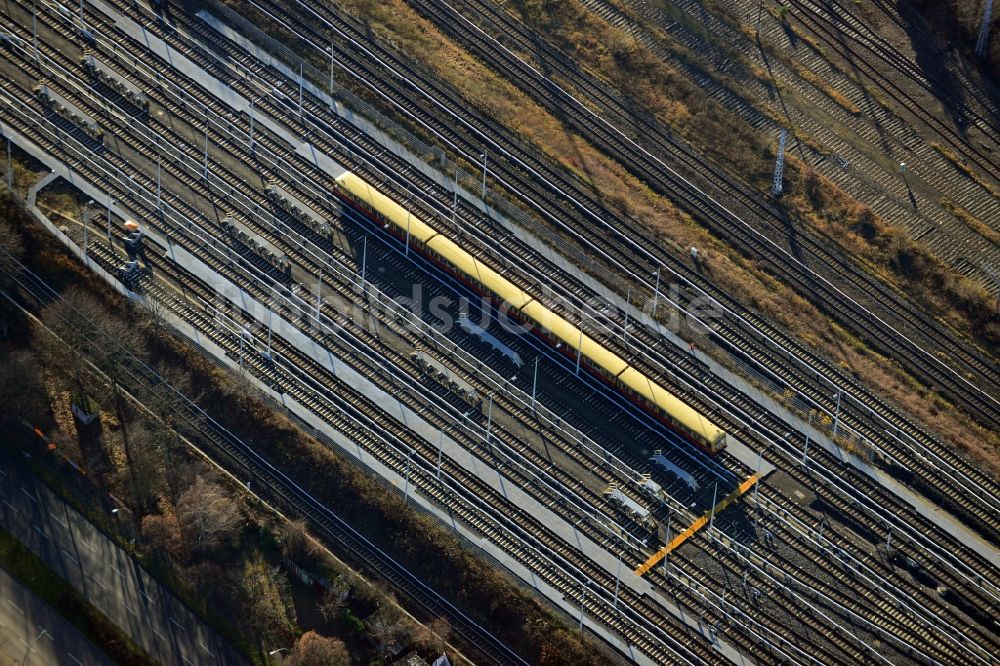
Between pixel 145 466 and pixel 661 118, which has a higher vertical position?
pixel 661 118

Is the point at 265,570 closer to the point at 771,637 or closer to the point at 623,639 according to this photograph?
the point at 623,639

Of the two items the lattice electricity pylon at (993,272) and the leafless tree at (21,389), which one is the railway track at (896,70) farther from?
the leafless tree at (21,389)

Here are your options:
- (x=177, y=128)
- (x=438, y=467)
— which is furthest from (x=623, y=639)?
(x=177, y=128)

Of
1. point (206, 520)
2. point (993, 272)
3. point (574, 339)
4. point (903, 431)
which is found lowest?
point (206, 520)

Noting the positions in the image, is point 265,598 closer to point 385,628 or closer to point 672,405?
point 385,628

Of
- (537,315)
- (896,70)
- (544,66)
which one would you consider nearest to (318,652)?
(537,315)

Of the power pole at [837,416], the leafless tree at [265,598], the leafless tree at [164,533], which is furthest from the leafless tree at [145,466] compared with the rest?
the power pole at [837,416]
